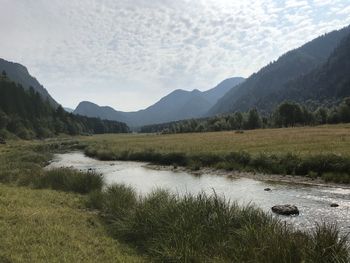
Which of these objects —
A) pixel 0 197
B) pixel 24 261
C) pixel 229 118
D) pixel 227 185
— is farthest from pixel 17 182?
pixel 229 118

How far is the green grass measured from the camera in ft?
44.9

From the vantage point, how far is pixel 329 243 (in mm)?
12023

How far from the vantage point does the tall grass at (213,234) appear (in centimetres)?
1191

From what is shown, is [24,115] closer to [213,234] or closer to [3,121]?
[3,121]

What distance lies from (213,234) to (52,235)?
6.33 meters

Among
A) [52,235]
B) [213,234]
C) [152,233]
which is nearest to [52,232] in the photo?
[52,235]

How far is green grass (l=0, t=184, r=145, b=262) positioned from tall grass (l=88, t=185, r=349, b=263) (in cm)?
110

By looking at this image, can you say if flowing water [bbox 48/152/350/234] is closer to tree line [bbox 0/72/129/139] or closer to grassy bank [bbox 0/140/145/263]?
grassy bank [bbox 0/140/145/263]

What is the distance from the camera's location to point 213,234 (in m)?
15.4

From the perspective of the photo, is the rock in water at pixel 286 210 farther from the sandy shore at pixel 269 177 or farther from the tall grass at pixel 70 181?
the tall grass at pixel 70 181

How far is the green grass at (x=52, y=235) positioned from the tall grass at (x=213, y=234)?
43.4 inches

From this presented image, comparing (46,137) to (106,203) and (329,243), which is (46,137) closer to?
(106,203)

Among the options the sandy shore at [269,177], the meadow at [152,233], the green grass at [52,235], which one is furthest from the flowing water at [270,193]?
the green grass at [52,235]

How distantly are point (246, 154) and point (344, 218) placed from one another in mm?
28907
